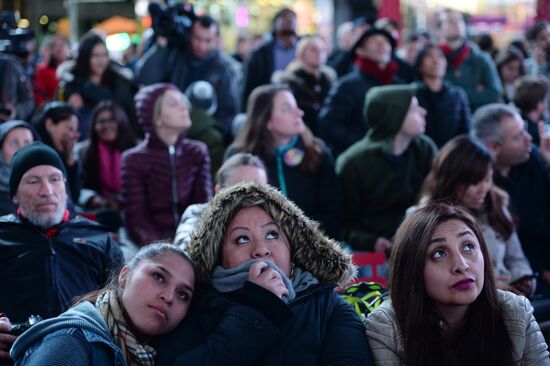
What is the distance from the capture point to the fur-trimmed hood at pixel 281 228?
10.5ft

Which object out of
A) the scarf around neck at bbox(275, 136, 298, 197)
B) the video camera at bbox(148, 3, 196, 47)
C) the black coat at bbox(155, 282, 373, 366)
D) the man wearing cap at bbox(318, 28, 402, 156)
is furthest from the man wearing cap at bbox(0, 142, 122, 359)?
the video camera at bbox(148, 3, 196, 47)

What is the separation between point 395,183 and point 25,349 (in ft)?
11.4

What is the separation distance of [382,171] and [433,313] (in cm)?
283

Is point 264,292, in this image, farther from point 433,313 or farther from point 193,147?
point 193,147

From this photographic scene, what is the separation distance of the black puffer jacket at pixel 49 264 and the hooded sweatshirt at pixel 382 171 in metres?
2.07

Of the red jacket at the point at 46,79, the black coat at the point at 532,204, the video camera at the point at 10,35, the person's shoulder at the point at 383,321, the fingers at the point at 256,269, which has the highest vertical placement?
the video camera at the point at 10,35

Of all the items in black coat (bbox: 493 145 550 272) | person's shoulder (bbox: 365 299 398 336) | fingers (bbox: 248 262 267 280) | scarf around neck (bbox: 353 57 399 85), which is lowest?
black coat (bbox: 493 145 550 272)

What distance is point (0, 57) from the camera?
Result: 742cm

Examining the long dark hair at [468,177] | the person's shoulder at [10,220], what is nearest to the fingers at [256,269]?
the person's shoulder at [10,220]

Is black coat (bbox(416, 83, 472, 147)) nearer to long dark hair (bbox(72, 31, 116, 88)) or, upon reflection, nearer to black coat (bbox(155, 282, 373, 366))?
long dark hair (bbox(72, 31, 116, 88))

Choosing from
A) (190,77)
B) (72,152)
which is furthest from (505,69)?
(72,152)

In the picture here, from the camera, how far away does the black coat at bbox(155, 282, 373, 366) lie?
285cm

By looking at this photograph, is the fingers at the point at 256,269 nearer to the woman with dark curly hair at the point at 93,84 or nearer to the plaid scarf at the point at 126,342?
the plaid scarf at the point at 126,342

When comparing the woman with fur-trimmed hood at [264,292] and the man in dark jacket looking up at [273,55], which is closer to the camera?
the woman with fur-trimmed hood at [264,292]
